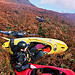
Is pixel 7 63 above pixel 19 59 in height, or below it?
below

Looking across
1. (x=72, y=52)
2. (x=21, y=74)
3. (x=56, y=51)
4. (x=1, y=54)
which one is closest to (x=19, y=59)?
(x=21, y=74)

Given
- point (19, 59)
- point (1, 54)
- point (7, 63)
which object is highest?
point (19, 59)

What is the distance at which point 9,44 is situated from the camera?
613 centimetres

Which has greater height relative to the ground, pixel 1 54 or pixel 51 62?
pixel 1 54

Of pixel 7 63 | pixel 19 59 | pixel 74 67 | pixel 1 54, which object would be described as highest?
pixel 19 59

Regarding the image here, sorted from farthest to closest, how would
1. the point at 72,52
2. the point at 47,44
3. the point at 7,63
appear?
the point at 72,52
the point at 47,44
the point at 7,63

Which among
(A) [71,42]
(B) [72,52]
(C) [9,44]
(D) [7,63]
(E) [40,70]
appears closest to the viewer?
(E) [40,70]

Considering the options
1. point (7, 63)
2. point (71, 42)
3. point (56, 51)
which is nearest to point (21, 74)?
point (7, 63)

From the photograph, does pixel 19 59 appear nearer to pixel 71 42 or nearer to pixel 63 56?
pixel 63 56

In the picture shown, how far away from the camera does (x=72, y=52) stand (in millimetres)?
7266

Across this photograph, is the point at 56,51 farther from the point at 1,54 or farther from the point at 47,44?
the point at 1,54

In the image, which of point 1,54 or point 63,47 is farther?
point 63,47

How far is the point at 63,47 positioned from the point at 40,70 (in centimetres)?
338

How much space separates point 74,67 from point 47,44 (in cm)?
260
